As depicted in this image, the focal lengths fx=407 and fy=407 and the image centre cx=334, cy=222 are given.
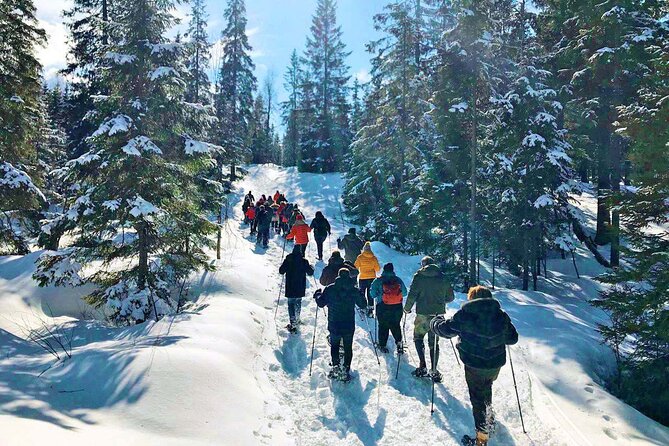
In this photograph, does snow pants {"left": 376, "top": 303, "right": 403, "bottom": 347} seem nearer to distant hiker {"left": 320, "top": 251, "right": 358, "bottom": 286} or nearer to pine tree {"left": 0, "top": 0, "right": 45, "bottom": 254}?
distant hiker {"left": 320, "top": 251, "right": 358, "bottom": 286}

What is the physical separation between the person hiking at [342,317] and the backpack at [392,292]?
83 centimetres

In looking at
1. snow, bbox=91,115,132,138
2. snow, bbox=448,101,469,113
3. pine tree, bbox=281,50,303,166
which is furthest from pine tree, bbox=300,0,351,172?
snow, bbox=91,115,132,138

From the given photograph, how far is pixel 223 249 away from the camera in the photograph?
19.1 meters

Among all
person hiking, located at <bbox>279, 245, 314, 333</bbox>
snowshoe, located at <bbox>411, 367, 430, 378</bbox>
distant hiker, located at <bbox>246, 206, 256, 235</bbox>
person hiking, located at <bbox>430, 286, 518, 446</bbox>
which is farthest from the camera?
distant hiker, located at <bbox>246, 206, 256, 235</bbox>

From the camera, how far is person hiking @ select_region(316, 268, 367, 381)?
7.61 meters

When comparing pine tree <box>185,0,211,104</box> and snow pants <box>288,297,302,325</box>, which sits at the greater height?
pine tree <box>185,0,211,104</box>

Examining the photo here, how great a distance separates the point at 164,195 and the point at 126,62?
362 cm

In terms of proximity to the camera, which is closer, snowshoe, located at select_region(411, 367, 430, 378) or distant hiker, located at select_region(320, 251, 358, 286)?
snowshoe, located at select_region(411, 367, 430, 378)

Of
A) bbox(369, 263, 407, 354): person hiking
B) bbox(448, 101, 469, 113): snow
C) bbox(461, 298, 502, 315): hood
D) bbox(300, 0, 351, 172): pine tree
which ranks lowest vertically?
bbox(369, 263, 407, 354): person hiking

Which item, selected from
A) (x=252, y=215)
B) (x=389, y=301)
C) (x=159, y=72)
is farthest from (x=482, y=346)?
(x=252, y=215)

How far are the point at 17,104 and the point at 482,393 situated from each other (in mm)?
13207

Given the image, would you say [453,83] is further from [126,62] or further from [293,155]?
[293,155]

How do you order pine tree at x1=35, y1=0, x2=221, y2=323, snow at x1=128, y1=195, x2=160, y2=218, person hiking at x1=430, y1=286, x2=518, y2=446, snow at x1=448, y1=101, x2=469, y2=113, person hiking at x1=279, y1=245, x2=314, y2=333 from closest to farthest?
person hiking at x1=430, y1=286, x2=518, y2=446 → snow at x1=128, y1=195, x2=160, y2=218 → person hiking at x1=279, y1=245, x2=314, y2=333 → pine tree at x1=35, y1=0, x2=221, y2=323 → snow at x1=448, y1=101, x2=469, y2=113

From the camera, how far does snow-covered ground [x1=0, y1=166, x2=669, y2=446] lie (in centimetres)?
518
